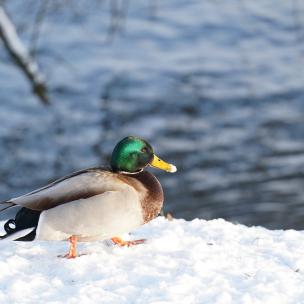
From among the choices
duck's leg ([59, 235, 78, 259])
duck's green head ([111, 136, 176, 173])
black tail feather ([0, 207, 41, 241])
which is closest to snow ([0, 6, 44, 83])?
duck's green head ([111, 136, 176, 173])

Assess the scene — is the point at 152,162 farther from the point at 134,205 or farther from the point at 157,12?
the point at 157,12

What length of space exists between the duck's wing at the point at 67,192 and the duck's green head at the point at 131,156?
0.26 m

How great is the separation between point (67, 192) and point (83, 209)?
155 mm

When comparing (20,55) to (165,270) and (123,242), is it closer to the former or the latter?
(123,242)

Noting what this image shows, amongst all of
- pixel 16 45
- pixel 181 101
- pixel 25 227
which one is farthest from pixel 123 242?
pixel 181 101

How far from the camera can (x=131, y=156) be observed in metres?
6.16

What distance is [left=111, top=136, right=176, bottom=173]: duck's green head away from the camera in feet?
20.2

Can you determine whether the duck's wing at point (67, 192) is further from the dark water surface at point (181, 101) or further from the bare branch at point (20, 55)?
the bare branch at point (20, 55)

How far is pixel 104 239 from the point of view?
6074 mm

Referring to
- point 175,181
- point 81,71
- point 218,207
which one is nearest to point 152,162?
point 218,207

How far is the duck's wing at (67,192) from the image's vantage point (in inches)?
229

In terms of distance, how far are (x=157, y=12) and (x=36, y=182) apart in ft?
19.8

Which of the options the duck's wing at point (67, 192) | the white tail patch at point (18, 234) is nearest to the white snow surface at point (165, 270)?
the white tail patch at point (18, 234)

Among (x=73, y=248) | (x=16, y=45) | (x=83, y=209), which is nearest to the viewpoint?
(x=83, y=209)
